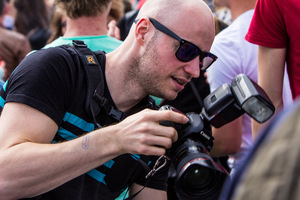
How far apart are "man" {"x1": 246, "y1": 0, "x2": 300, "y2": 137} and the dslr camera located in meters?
0.38

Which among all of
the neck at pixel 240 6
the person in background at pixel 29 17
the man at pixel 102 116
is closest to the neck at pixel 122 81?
the man at pixel 102 116

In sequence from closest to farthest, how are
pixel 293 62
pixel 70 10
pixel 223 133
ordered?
pixel 293 62
pixel 223 133
pixel 70 10

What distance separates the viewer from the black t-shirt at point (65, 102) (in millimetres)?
1667

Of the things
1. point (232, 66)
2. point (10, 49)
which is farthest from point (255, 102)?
point (10, 49)

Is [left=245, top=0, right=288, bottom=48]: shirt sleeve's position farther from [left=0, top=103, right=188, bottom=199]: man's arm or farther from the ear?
[left=0, top=103, right=188, bottom=199]: man's arm

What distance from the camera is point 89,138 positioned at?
1.59 m

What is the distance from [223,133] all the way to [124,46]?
791mm

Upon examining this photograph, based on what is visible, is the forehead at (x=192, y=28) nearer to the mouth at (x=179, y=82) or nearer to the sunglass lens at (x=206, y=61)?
the sunglass lens at (x=206, y=61)

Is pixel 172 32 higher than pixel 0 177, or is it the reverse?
pixel 172 32

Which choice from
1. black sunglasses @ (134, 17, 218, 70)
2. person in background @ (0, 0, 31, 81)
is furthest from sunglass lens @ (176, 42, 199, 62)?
person in background @ (0, 0, 31, 81)

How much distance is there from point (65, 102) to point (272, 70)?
0.99m

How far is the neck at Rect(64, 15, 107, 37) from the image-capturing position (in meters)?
2.82

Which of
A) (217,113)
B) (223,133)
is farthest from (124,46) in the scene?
(223,133)

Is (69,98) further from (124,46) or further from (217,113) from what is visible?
(217,113)
